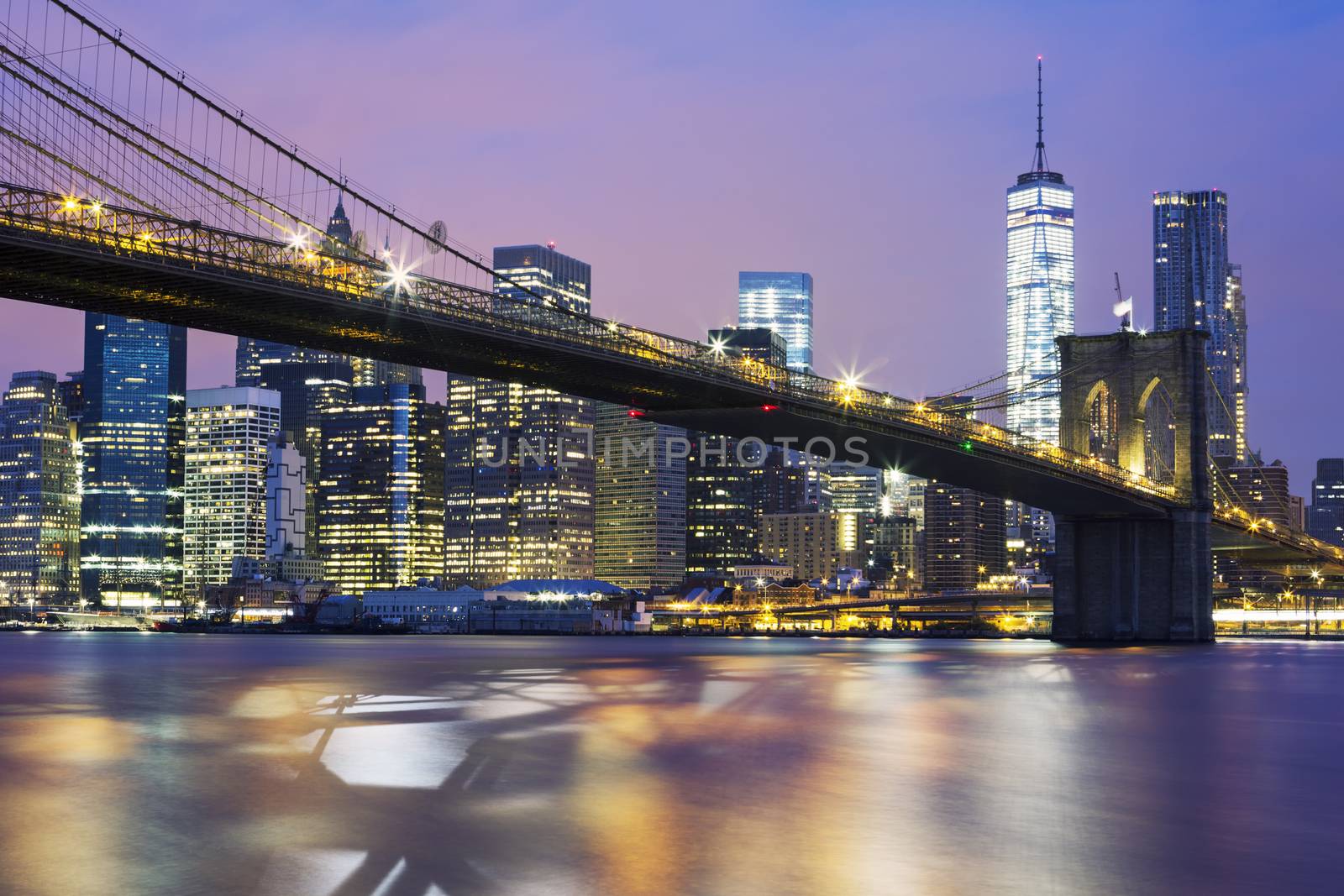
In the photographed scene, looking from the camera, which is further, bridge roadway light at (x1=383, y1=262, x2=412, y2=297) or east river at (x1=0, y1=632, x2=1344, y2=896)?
bridge roadway light at (x1=383, y1=262, x2=412, y2=297)

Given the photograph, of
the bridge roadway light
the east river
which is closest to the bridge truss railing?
the bridge roadway light

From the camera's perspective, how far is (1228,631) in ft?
368

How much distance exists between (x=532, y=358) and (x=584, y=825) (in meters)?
33.2

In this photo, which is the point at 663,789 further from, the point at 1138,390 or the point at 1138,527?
the point at 1138,390

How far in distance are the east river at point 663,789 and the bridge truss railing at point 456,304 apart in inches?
418

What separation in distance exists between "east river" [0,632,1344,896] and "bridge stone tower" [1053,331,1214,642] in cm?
3030

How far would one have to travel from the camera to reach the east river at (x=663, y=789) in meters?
13.4

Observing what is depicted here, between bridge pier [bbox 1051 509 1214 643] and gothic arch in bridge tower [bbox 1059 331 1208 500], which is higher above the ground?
gothic arch in bridge tower [bbox 1059 331 1208 500]

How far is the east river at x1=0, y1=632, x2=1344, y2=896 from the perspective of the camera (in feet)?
43.9

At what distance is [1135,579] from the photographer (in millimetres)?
68250

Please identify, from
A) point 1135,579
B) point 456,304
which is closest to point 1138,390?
A: point 1135,579

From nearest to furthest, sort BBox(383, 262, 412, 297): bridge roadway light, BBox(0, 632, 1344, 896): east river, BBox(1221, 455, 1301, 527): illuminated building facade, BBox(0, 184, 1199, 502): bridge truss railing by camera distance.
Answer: BBox(0, 632, 1344, 896): east river < BBox(0, 184, 1199, 502): bridge truss railing < BBox(383, 262, 412, 297): bridge roadway light < BBox(1221, 455, 1301, 527): illuminated building facade

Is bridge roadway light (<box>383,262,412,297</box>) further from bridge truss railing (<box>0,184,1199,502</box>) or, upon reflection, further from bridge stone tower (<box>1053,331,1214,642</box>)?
bridge stone tower (<box>1053,331,1214,642</box>)

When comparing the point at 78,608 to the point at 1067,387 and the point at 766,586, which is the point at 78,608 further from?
the point at 1067,387
